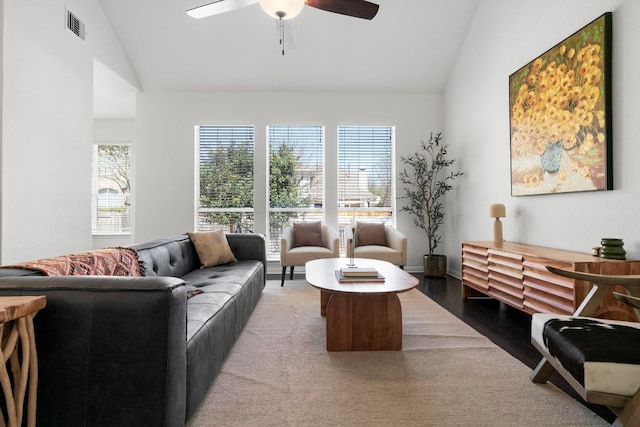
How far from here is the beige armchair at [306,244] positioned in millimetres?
4227

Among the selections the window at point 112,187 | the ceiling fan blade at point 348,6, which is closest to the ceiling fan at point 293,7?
the ceiling fan blade at point 348,6

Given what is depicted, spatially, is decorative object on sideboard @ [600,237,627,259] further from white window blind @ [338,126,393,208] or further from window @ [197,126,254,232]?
window @ [197,126,254,232]

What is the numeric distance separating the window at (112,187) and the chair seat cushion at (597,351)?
707 cm

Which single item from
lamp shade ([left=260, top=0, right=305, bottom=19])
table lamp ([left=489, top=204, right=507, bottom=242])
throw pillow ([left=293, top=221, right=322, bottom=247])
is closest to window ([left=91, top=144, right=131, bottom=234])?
throw pillow ([left=293, top=221, right=322, bottom=247])

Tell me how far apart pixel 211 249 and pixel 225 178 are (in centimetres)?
228

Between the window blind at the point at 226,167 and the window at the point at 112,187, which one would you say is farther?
the window at the point at 112,187

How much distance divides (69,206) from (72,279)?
2.91 meters

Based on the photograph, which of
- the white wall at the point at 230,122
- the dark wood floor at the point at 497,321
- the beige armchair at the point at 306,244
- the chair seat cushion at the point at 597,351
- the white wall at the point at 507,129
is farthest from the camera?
the white wall at the point at 230,122

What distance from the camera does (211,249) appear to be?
331cm

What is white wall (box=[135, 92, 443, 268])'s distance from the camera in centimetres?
522

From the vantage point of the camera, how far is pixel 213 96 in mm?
5277

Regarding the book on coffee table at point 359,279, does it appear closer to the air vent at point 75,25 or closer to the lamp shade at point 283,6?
the lamp shade at point 283,6

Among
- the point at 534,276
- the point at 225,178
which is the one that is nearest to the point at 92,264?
the point at 534,276

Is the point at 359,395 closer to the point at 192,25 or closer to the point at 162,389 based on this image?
the point at 162,389
